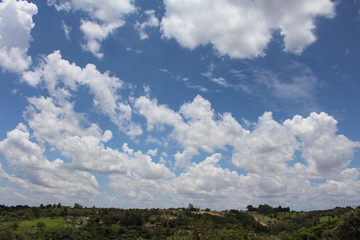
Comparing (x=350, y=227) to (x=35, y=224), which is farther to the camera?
(x=35, y=224)

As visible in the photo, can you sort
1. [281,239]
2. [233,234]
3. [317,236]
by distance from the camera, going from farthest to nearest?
[281,239] → [317,236] → [233,234]

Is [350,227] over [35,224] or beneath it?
over

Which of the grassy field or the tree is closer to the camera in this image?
the tree

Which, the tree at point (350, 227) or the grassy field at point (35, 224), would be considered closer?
the tree at point (350, 227)

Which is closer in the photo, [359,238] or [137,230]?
[359,238]

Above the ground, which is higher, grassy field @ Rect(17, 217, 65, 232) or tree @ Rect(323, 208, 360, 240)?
tree @ Rect(323, 208, 360, 240)

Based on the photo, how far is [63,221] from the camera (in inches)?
7628

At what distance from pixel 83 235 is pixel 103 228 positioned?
61.7 ft

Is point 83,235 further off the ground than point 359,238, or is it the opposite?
point 359,238

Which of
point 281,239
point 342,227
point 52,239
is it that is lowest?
point 52,239

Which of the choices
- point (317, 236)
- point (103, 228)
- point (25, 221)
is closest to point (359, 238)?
point (317, 236)

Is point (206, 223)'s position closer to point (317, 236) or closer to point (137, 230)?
point (317, 236)

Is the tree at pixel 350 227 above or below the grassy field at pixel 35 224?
above

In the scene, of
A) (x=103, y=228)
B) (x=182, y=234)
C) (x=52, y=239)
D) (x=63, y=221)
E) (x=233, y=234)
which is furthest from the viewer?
(x=63, y=221)
